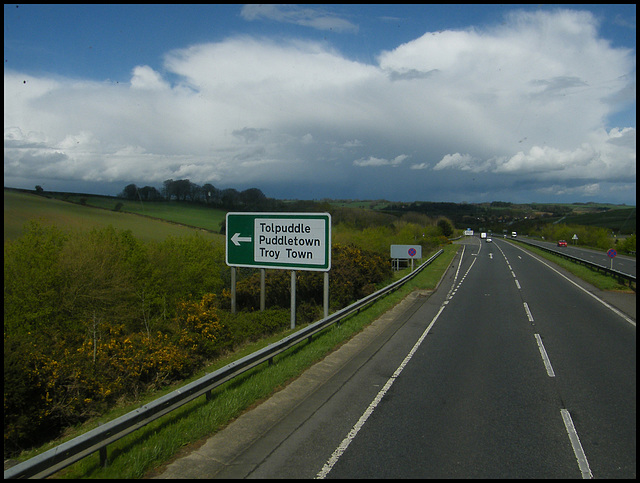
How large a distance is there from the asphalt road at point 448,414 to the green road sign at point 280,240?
9.70ft

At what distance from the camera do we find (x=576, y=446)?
5848 mm

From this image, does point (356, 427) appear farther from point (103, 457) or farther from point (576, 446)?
point (103, 457)

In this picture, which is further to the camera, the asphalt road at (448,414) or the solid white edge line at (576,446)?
the asphalt road at (448,414)

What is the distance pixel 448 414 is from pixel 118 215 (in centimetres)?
5531

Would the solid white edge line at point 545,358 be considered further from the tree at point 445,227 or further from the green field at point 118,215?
the tree at point 445,227

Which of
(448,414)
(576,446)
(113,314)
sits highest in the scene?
(576,446)

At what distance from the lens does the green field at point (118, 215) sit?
136 feet

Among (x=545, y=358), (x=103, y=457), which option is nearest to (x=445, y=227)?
(x=545, y=358)

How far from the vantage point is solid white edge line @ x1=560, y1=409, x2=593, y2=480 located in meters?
5.15

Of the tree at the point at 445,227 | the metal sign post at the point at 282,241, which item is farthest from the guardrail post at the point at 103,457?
the tree at the point at 445,227

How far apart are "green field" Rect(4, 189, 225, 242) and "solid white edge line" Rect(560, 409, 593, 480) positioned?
38.8m

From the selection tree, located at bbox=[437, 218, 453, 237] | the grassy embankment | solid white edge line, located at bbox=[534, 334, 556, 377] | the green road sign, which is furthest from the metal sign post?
tree, located at bbox=[437, 218, 453, 237]

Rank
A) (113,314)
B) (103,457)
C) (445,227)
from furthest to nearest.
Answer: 1. (445,227)
2. (113,314)
3. (103,457)

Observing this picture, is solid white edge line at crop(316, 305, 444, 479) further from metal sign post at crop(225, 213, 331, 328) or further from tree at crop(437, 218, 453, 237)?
tree at crop(437, 218, 453, 237)
